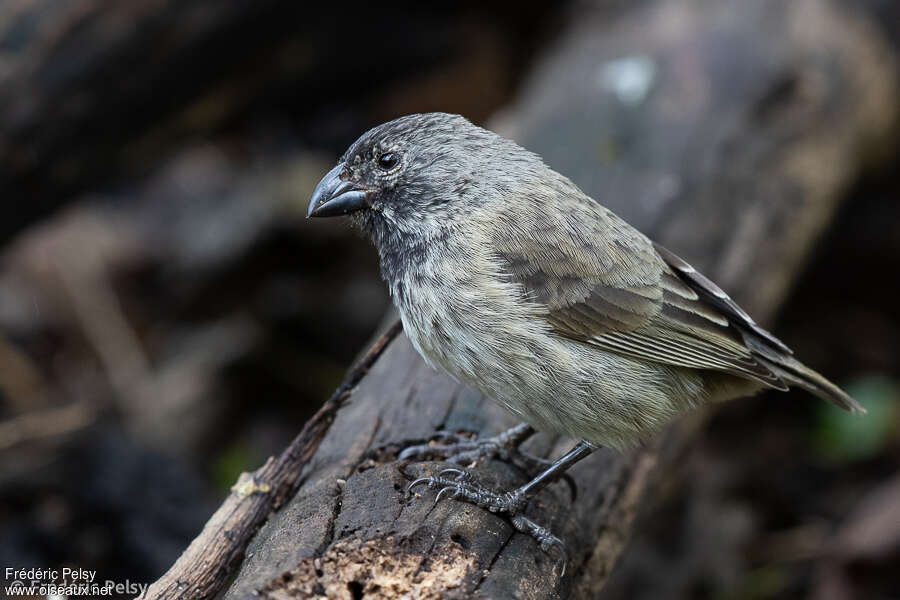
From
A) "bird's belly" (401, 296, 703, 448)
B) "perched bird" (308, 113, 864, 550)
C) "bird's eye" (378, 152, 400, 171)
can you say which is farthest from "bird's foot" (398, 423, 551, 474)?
"bird's eye" (378, 152, 400, 171)

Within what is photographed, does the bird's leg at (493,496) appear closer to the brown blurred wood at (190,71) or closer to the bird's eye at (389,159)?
the bird's eye at (389,159)

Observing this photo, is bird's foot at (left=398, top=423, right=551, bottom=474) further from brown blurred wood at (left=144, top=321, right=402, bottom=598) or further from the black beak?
the black beak

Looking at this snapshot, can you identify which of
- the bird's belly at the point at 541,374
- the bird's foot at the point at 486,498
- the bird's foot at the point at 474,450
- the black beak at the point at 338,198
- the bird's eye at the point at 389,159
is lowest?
the bird's foot at the point at 486,498

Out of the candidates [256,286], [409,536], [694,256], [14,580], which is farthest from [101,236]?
[409,536]

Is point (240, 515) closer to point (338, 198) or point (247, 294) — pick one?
point (338, 198)

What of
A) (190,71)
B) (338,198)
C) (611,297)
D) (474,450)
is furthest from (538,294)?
(190,71)

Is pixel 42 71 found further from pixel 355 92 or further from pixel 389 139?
Answer: pixel 355 92

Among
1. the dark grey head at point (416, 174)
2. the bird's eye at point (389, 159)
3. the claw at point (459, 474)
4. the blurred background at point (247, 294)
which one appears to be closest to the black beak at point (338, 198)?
the dark grey head at point (416, 174)
